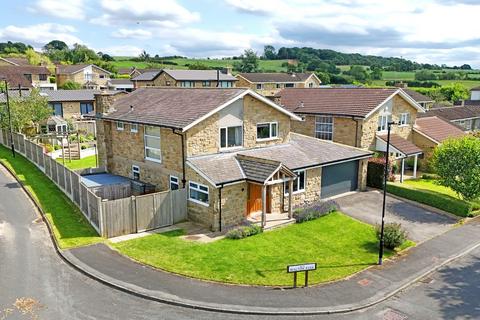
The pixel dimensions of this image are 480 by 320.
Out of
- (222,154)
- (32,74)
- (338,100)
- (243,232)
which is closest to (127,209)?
(243,232)

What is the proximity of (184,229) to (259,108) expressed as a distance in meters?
8.60

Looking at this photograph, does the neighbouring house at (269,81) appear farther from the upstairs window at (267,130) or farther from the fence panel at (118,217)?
the fence panel at (118,217)

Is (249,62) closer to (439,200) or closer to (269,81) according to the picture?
(269,81)

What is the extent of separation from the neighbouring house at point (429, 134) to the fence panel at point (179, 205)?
22647mm

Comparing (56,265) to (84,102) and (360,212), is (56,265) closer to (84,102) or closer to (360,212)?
(360,212)

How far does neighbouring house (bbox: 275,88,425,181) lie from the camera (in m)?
32.0

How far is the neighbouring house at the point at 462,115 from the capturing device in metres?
51.3

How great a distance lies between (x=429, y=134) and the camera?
36219 mm

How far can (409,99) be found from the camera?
34.5m

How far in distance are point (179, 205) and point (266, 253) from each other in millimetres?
5743

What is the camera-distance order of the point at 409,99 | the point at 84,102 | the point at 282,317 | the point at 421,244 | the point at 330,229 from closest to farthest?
the point at 282,317 < the point at 421,244 < the point at 330,229 < the point at 409,99 < the point at 84,102

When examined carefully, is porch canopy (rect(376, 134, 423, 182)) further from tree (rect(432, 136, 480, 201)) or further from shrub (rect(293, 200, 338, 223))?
shrub (rect(293, 200, 338, 223))

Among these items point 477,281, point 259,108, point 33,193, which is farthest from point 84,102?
point 477,281

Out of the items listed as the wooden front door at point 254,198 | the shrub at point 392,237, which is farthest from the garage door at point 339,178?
the shrub at point 392,237
